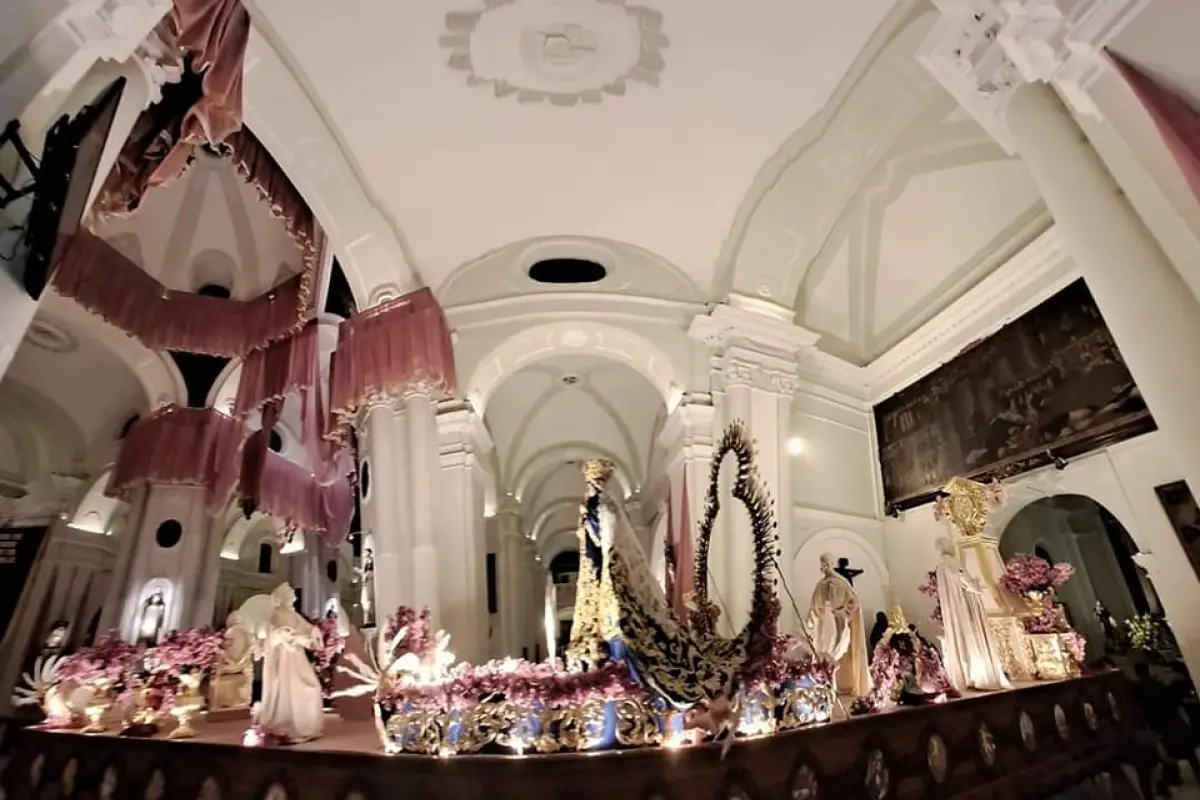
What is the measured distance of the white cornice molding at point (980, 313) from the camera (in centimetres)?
682

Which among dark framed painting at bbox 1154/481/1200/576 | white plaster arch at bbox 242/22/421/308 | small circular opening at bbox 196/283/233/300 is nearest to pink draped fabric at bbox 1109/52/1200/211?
dark framed painting at bbox 1154/481/1200/576

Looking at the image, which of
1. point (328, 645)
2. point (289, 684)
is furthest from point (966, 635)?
point (328, 645)

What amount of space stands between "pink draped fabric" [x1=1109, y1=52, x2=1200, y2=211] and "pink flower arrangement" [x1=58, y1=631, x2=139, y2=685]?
785 cm

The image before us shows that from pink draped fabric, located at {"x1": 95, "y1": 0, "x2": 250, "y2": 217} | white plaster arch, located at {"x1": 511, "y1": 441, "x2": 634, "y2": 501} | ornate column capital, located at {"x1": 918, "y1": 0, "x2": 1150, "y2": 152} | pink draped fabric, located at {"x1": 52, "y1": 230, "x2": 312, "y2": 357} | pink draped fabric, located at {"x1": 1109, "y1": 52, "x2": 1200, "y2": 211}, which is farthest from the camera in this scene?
white plaster arch, located at {"x1": 511, "y1": 441, "x2": 634, "y2": 501}

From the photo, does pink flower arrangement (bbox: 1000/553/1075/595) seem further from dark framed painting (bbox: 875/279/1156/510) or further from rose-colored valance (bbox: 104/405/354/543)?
rose-colored valance (bbox: 104/405/354/543)

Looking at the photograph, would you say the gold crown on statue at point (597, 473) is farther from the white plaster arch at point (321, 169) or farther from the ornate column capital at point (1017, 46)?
the white plaster arch at point (321, 169)

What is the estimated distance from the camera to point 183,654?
599 cm

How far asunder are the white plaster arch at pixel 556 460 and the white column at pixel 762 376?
196 inches

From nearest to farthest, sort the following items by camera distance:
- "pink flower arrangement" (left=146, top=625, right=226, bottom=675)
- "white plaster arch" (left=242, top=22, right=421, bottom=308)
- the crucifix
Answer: "white plaster arch" (left=242, top=22, right=421, bottom=308) < "pink flower arrangement" (left=146, top=625, right=226, bottom=675) < the crucifix

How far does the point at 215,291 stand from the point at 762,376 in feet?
28.0

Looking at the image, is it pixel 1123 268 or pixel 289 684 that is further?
pixel 289 684

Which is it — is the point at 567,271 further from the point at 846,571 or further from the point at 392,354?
the point at 846,571

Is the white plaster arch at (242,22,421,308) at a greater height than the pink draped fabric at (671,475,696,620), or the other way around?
the white plaster arch at (242,22,421,308)

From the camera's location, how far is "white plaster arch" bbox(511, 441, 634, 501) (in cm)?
1255
